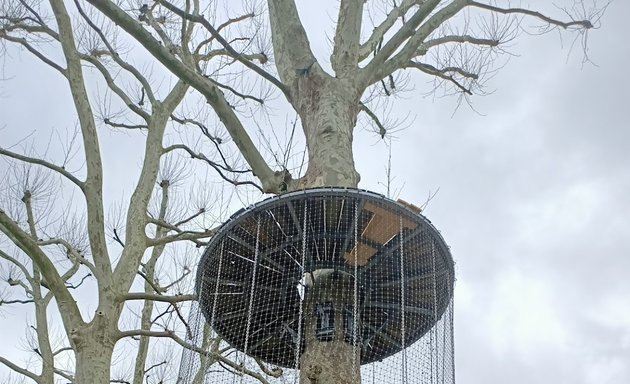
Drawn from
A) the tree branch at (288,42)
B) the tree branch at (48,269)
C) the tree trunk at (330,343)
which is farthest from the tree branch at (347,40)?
the tree branch at (48,269)

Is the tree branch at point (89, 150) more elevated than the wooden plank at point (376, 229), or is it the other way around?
the tree branch at point (89, 150)

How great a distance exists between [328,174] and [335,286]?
2.43 feet

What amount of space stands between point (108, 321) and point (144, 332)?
0.48 m

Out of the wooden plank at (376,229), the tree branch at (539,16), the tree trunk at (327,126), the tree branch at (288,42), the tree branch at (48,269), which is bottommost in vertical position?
the wooden plank at (376,229)

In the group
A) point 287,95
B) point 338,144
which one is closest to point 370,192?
point 338,144

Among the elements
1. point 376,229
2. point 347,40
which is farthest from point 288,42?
point 376,229

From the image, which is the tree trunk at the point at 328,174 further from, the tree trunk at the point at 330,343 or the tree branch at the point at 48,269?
the tree branch at the point at 48,269

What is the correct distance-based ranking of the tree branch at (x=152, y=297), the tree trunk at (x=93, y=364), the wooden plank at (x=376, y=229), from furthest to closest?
the tree branch at (x=152, y=297)
the tree trunk at (x=93, y=364)
the wooden plank at (x=376, y=229)

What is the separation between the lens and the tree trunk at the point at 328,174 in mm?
4203

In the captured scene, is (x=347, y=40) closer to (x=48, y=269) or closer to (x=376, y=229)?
(x=376, y=229)

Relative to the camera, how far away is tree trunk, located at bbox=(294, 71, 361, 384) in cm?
420

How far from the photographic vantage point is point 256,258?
14.4 ft

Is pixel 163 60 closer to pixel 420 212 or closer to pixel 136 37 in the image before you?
pixel 136 37

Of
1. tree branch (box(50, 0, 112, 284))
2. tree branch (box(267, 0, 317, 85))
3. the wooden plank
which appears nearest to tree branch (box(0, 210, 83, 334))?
tree branch (box(50, 0, 112, 284))
